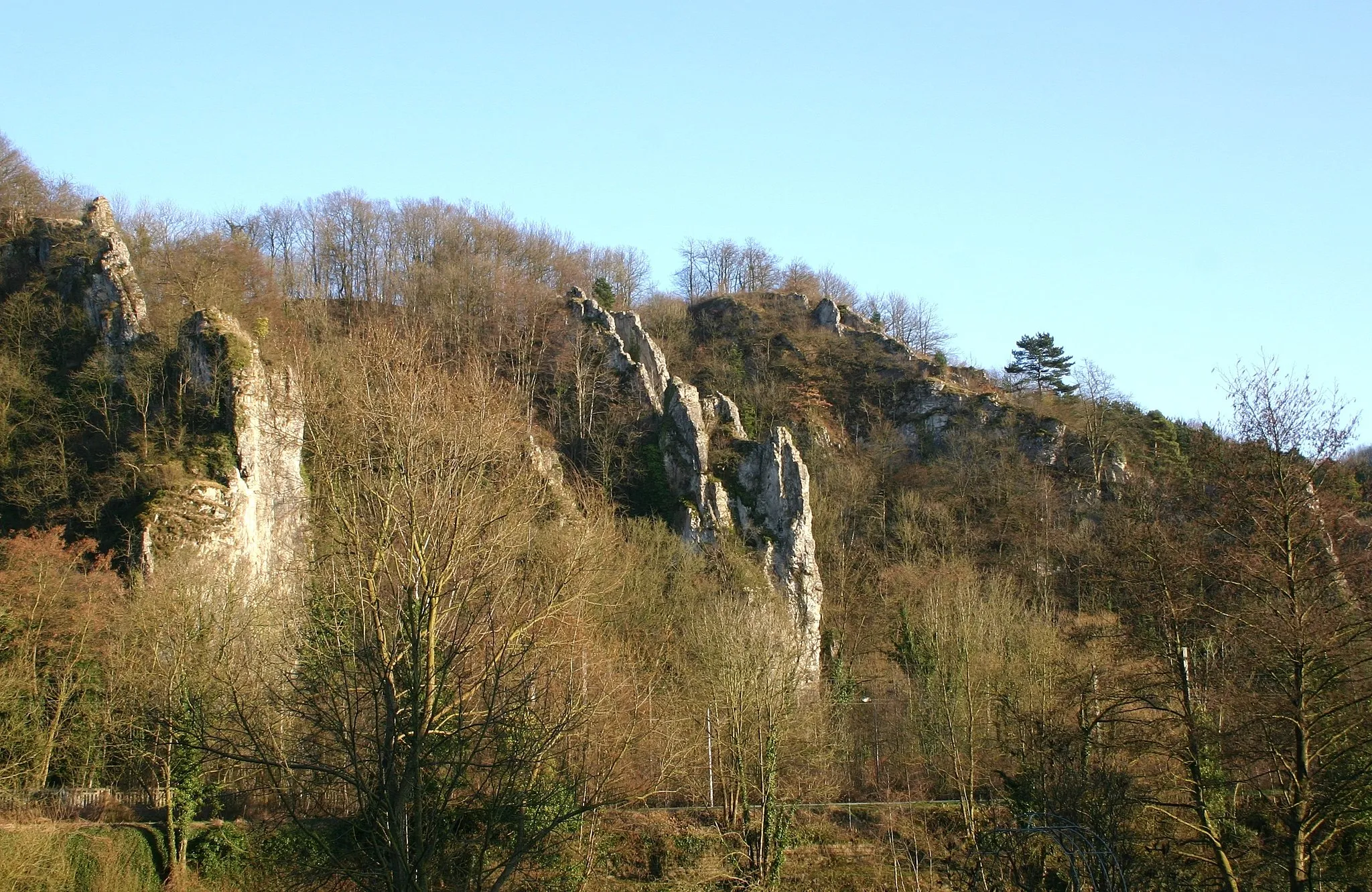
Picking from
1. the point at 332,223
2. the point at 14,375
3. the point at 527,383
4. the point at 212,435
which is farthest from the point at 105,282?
the point at 332,223

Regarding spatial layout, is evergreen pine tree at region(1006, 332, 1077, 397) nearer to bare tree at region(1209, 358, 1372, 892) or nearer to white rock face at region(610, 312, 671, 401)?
white rock face at region(610, 312, 671, 401)

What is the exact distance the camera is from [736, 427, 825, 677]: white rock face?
38.9 m

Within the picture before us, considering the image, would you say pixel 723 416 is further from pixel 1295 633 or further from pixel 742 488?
pixel 1295 633

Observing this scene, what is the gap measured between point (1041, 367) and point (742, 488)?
78.7 feet

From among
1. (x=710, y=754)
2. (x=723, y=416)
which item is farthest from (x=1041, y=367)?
(x=710, y=754)

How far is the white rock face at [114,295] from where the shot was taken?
35125 mm

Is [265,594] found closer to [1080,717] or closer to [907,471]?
[1080,717]

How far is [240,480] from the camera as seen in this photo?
30781 millimetres

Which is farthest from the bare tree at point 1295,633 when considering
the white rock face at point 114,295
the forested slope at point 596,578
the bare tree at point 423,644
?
the white rock face at point 114,295

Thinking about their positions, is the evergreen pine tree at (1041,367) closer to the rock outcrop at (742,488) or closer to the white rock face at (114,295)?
the rock outcrop at (742,488)

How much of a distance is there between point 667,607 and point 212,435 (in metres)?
15.0

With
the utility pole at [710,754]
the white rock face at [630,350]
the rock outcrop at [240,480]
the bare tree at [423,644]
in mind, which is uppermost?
the white rock face at [630,350]

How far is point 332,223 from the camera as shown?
57438 mm

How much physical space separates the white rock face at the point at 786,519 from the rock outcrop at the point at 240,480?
17.4m
